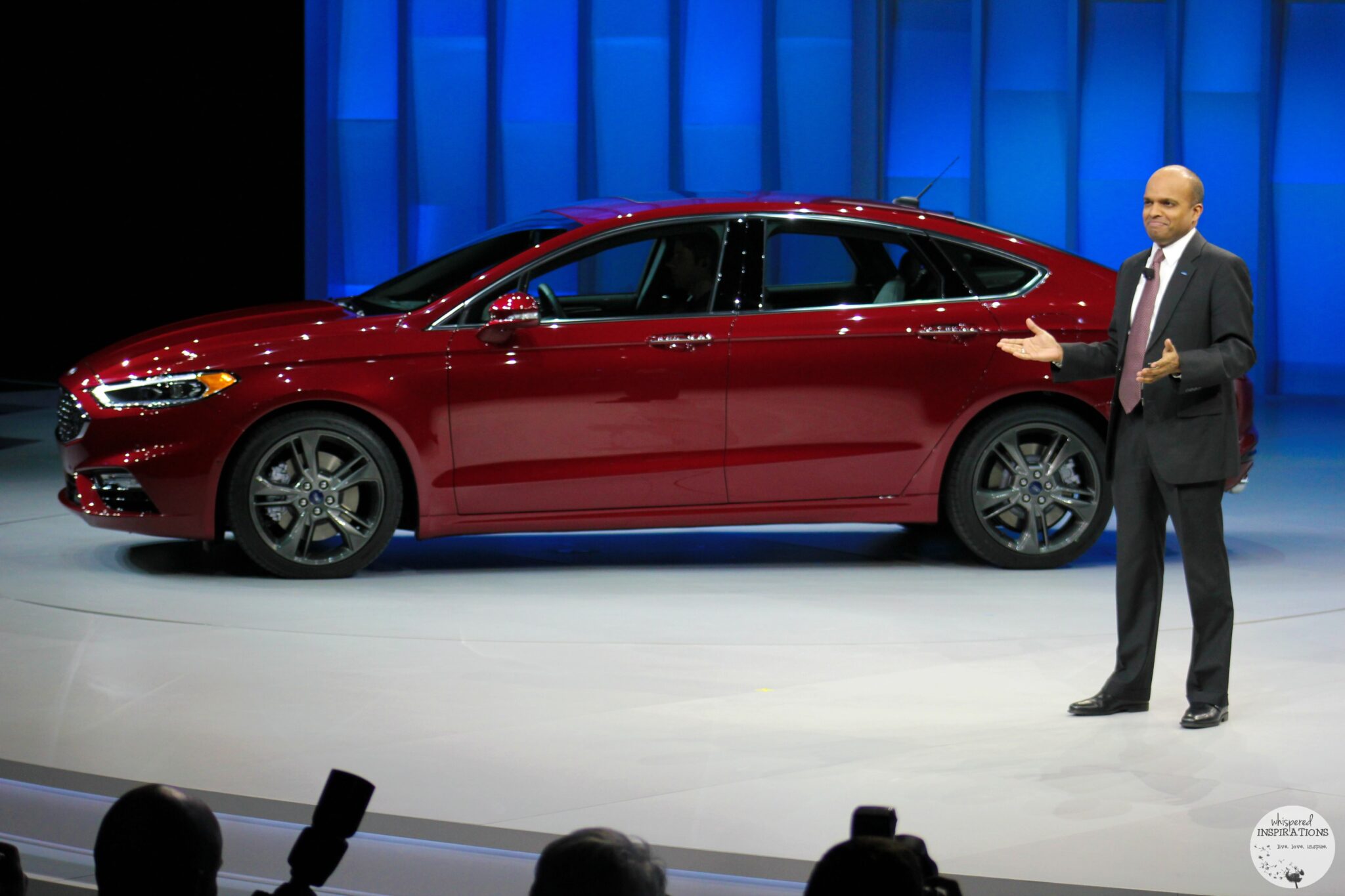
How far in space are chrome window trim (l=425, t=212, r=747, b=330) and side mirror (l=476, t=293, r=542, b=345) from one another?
2.8 inches

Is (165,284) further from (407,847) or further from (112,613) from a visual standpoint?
(407,847)

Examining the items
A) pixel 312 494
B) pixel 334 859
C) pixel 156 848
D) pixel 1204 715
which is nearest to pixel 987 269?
pixel 1204 715

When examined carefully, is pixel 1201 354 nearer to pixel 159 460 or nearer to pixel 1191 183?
pixel 1191 183

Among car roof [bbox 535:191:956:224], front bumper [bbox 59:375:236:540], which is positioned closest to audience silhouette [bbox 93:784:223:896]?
front bumper [bbox 59:375:236:540]

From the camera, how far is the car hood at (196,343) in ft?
22.3

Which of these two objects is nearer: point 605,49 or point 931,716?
point 931,716

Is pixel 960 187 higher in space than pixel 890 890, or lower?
higher

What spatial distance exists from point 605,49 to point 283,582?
25.8ft

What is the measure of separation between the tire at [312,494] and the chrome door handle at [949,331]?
2217 mm

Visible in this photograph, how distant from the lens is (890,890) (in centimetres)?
198

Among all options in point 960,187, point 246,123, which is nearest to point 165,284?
point 246,123

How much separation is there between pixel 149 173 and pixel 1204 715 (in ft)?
40.5

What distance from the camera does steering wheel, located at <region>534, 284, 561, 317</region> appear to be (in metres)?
7.04

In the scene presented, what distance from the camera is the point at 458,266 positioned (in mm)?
7312
